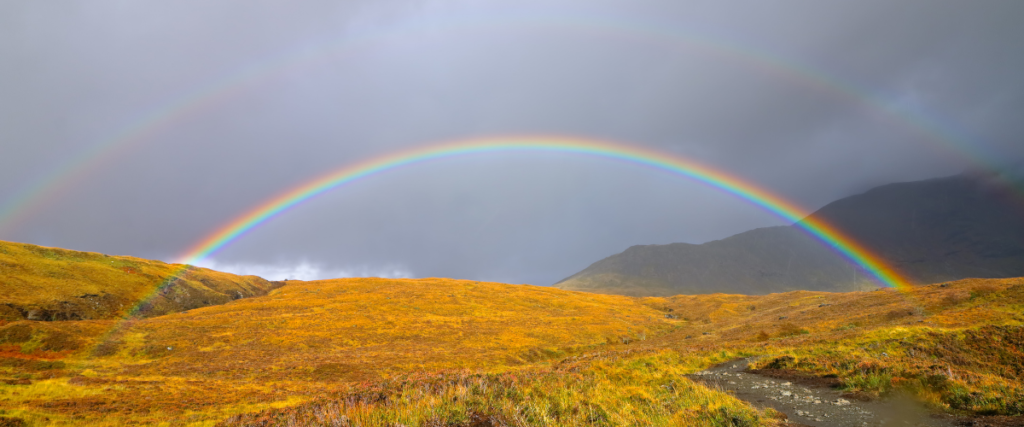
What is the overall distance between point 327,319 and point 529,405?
147 feet

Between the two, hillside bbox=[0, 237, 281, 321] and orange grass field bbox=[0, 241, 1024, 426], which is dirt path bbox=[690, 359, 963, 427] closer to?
orange grass field bbox=[0, 241, 1024, 426]

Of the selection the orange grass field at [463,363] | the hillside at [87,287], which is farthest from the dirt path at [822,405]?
the hillside at [87,287]

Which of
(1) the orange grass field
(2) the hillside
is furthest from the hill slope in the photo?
(2) the hillside

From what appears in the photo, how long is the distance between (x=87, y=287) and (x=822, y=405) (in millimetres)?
71172

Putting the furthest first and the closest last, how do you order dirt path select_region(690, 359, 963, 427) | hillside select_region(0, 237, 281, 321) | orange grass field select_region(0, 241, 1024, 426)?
hillside select_region(0, 237, 281, 321) < orange grass field select_region(0, 241, 1024, 426) < dirt path select_region(690, 359, 963, 427)

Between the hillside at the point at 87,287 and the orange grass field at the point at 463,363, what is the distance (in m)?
7.16

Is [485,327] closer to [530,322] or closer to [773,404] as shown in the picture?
[530,322]

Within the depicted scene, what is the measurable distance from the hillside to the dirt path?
56876 mm

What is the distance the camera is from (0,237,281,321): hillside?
3850cm

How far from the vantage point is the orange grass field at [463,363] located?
933 centimetres

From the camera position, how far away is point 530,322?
163ft

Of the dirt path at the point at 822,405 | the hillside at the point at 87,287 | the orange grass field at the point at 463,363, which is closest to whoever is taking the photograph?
the dirt path at the point at 822,405

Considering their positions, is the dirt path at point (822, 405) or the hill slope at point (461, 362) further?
the hill slope at point (461, 362)

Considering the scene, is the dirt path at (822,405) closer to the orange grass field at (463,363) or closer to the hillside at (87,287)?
the orange grass field at (463,363)
